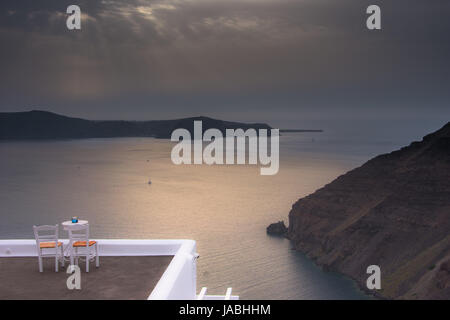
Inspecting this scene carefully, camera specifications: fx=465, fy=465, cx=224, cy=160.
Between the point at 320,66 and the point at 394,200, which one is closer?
the point at 394,200

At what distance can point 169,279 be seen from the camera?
17.9ft

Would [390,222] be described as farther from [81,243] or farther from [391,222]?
[81,243]

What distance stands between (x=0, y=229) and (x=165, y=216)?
82.9 ft

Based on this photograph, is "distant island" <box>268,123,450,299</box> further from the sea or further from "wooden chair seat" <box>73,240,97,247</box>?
"wooden chair seat" <box>73,240,97,247</box>

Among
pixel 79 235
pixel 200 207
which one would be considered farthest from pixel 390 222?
pixel 79 235

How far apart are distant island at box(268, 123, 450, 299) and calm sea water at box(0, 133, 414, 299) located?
3.04 m

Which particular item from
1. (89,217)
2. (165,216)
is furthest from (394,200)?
(89,217)

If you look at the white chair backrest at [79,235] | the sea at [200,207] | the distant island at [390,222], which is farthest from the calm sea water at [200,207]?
the white chair backrest at [79,235]

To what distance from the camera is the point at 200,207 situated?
277 feet

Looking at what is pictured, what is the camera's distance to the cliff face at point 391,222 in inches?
1752

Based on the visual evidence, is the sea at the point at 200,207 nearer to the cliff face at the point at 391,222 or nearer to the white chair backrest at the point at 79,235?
the cliff face at the point at 391,222

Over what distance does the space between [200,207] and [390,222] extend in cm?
3887
